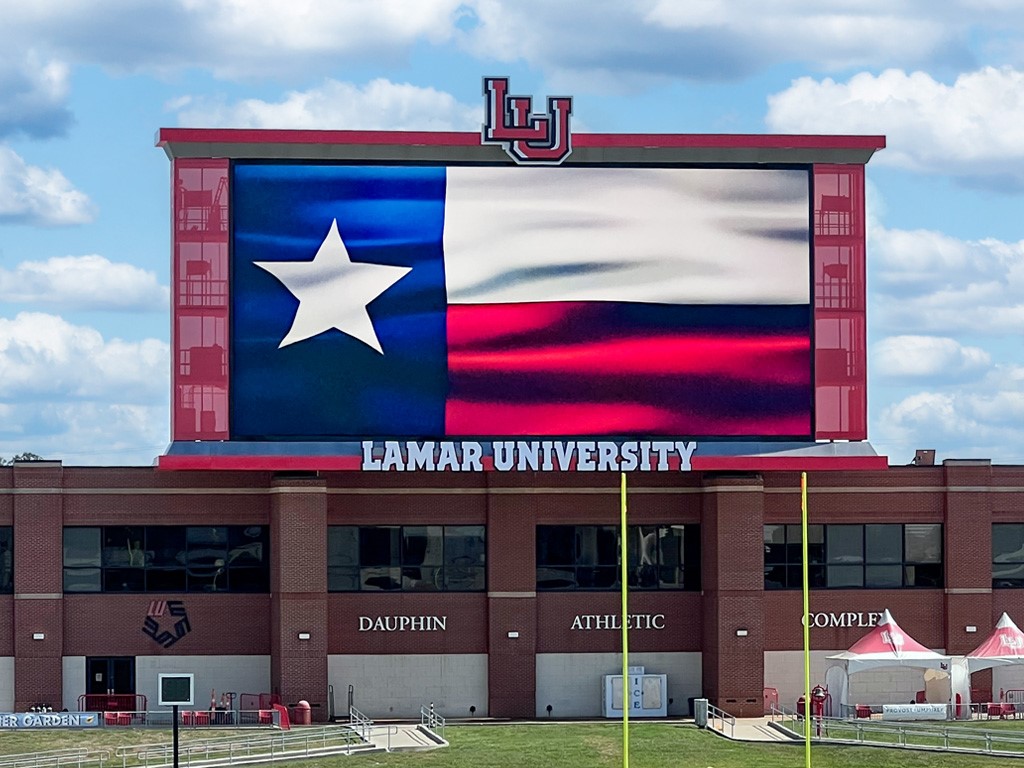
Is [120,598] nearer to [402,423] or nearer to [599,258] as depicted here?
[402,423]

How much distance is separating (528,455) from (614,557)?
5.63 metres

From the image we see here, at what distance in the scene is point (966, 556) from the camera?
7775cm

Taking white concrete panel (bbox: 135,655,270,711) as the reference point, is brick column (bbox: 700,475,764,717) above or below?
above

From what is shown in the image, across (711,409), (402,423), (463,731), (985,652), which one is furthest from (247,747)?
(985,652)

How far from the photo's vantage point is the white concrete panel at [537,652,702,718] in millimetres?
76062

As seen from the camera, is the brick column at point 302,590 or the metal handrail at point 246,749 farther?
the brick column at point 302,590

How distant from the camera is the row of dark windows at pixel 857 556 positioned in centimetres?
7719

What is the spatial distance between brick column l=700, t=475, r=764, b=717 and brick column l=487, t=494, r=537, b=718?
6653 millimetres

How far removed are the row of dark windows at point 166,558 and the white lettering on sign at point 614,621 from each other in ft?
37.4

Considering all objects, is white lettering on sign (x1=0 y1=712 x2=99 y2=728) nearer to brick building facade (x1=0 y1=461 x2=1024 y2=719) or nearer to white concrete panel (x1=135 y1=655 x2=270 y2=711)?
brick building facade (x1=0 y1=461 x2=1024 y2=719)

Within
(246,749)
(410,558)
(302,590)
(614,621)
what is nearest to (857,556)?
(614,621)

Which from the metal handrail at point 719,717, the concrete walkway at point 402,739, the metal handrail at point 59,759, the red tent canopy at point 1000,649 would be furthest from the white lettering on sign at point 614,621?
the metal handrail at point 59,759

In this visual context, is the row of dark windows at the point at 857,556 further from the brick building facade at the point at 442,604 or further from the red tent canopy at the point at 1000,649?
the red tent canopy at the point at 1000,649

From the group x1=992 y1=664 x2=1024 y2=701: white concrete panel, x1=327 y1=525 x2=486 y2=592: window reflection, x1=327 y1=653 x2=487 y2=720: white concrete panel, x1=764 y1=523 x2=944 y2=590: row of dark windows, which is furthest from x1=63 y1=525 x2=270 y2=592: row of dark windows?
x1=992 y1=664 x2=1024 y2=701: white concrete panel
